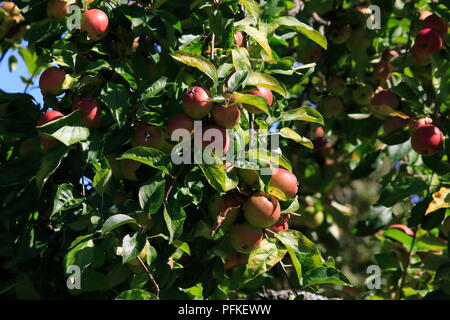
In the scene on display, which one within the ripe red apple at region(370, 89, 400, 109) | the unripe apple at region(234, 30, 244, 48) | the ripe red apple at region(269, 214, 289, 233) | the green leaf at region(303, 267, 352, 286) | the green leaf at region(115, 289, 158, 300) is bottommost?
the ripe red apple at region(370, 89, 400, 109)

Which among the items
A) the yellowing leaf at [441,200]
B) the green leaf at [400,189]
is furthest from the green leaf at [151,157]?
the green leaf at [400,189]

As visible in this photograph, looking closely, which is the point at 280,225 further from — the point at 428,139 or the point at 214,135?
the point at 428,139

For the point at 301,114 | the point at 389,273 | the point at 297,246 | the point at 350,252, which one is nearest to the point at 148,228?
the point at 297,246

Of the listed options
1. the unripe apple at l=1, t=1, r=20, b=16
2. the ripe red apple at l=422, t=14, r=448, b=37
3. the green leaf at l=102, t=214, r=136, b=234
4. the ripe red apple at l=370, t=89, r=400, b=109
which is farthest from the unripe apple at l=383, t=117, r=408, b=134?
the unripe apple at l=1, t=1, r=20, b=16

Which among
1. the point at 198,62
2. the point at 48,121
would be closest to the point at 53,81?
the point at 48,121

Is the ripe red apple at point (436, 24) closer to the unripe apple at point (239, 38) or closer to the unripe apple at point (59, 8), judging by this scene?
the unripe apple at point (239, 38)

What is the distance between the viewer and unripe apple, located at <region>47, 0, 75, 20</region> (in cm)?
150

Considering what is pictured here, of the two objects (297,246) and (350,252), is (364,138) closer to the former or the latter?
(297,246)

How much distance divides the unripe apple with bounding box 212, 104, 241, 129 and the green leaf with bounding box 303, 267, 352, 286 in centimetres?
33

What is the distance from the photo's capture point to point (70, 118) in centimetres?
134

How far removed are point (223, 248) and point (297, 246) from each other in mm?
218

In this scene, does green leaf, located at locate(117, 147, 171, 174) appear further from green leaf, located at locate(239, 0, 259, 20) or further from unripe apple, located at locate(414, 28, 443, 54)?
unripe apple, located at locate(414, 28, 443, 54)

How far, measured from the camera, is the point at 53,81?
4.74 ft

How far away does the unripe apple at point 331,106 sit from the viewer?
2.13 metres
